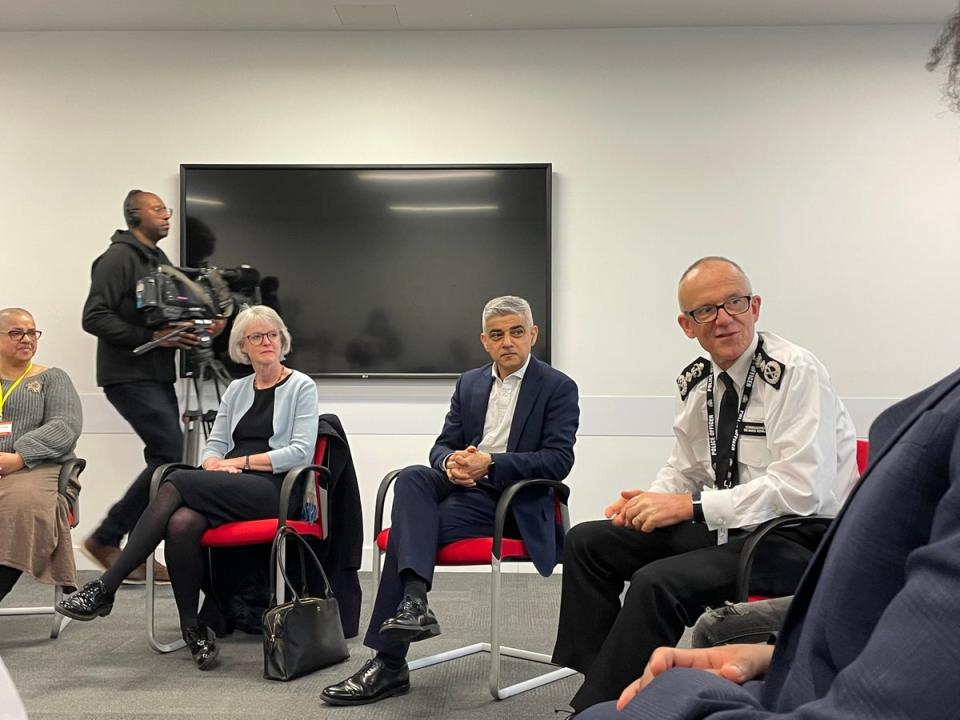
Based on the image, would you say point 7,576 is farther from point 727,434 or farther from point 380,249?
point 727,434

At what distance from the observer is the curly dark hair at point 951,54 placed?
0.99 m

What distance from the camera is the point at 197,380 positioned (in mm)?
5223

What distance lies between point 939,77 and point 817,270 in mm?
1249

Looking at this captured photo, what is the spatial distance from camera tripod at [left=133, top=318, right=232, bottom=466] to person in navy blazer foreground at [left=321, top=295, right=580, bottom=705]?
169cm

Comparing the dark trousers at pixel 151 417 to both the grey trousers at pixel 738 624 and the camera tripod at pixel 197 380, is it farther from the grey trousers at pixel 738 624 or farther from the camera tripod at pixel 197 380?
the grey trousers at pixel 738 624

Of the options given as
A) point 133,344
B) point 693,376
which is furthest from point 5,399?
point 693,376

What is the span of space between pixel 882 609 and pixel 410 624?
2.32 m

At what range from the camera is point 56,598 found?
4047mm

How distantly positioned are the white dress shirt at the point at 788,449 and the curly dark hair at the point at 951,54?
1.53 meters

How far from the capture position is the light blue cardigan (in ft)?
12.6

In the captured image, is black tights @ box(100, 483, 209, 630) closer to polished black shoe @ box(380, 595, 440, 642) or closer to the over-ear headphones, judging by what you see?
polished black shoe @ box(380, 595, 440, 642)

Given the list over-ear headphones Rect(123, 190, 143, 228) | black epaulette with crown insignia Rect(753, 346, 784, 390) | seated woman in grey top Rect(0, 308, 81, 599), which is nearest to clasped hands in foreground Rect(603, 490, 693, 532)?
black epaulette with crown insignia Rect(753, 346, 784, 390)

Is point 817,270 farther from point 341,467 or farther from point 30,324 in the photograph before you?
point 30,324

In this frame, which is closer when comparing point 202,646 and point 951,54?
point 951,54
